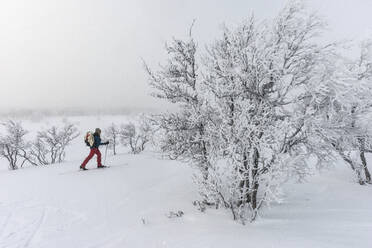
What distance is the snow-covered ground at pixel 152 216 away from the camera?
4.63 meters

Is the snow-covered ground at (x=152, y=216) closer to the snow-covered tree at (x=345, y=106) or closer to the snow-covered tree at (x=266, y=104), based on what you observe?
the snow-covered tree at (x=266, y=104)

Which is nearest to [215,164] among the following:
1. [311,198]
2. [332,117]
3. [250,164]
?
[250,164]

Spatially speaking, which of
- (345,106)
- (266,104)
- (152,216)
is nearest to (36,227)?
(152,216)

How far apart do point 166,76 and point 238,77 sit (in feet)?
9.28

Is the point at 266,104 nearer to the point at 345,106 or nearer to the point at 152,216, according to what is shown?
the point at 345,106

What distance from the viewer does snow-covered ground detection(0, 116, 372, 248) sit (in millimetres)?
4629

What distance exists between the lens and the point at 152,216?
620cm

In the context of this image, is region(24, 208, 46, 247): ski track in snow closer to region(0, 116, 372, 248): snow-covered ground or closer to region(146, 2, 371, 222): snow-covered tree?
region(0, 116, 372, 248): snow-covered ground

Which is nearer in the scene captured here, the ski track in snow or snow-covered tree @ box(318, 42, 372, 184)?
the ski track in snow

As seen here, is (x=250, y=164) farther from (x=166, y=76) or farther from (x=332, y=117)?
(x=166, y=76)

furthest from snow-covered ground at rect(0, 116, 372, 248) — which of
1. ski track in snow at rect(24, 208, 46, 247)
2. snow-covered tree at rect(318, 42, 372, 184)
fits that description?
snow-covered tree at rect(318, 42, 372, 184)

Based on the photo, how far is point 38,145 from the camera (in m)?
30.5

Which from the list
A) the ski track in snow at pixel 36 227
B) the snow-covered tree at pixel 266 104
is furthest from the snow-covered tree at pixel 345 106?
the ski track in snow at pixel 36 227

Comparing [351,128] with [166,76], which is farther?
[166,76]
